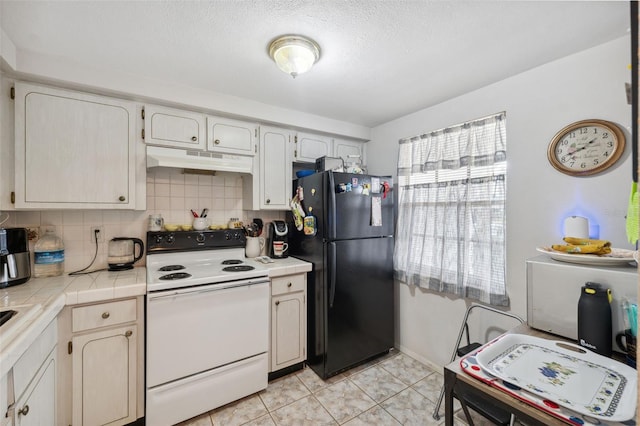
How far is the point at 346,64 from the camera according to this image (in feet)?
5.77

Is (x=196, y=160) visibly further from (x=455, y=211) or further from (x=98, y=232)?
(x=455, y=211)

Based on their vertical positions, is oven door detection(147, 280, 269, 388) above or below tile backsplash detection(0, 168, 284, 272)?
below

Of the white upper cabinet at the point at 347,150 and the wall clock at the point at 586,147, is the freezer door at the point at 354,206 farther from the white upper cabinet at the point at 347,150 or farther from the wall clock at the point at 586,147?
the wall clock at the point at 586,147

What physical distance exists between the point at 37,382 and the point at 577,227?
2.87 meters

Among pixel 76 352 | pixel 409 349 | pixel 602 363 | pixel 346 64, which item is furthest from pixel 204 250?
pixel 602 363

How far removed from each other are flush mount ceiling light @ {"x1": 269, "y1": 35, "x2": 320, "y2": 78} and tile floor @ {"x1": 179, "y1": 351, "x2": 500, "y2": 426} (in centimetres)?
224

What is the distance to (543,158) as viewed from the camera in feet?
5.79

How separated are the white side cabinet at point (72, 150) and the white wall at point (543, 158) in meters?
2.49

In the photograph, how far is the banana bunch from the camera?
1.32 meters

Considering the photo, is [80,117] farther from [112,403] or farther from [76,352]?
[112,403]

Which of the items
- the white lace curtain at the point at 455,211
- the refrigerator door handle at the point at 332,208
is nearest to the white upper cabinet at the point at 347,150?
the white lace curtain at the point at 455,211

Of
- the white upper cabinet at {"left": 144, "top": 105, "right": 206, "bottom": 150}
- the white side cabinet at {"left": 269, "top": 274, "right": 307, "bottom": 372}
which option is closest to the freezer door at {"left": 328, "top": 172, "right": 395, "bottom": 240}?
the white side cabinet at {"left": 269, "top": 274, "right": 307, "bottom": 372}

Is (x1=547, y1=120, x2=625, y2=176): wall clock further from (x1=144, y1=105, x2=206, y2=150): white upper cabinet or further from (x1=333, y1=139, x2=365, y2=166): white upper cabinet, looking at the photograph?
(x1=144, y1=105, x2=206, y2=150): white upper cabinet

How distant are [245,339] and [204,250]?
856 millimetres
